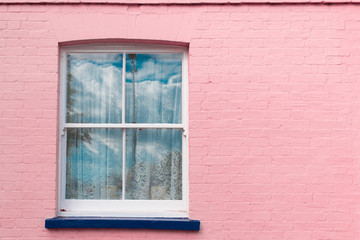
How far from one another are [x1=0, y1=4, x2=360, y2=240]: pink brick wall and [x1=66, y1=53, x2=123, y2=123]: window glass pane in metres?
0.24

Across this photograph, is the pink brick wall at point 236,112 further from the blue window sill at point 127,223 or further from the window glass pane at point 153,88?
the window glass pane at point 153,88

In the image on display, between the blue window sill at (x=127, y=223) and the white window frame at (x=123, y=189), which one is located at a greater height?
the white window frame at (x=123, y=189)

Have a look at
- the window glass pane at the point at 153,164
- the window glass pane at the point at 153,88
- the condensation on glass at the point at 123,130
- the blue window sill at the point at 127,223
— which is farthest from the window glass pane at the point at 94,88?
the blue window sill at the point at 127,223

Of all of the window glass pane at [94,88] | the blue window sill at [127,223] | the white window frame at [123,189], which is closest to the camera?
the blue window sill at [127,223]

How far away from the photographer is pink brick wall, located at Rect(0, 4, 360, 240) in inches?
150

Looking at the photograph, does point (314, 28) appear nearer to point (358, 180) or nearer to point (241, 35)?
point (241, 35)

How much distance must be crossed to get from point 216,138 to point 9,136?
2292 mm

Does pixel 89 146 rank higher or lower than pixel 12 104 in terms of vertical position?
lower

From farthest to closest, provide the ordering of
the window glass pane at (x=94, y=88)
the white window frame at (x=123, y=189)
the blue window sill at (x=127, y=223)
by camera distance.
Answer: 1. the window glass pane at (x=94, y=88)
2. the white window frame at (x=123, y=189)
3. the blue window sill at (x=127, y=223)

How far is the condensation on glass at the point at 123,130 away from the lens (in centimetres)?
404

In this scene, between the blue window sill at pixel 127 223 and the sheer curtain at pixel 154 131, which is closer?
the blue window sill at pixel 127 223

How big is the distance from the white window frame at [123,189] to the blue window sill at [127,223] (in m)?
0.14

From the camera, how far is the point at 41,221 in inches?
150

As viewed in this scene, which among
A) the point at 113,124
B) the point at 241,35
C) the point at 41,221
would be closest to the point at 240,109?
the point at 241,35
